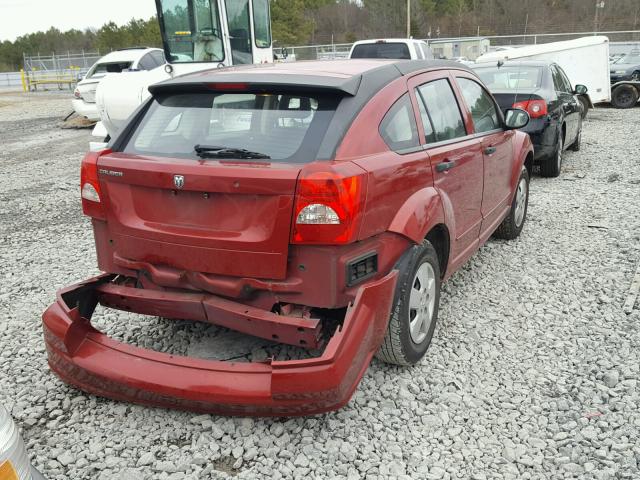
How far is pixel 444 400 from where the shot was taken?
322 centimetres

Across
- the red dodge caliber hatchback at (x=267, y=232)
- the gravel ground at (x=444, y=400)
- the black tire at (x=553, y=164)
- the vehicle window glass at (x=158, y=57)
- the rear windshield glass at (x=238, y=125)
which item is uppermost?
the vehicle window glass at (x=158, y=57)

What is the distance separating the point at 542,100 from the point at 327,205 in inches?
248

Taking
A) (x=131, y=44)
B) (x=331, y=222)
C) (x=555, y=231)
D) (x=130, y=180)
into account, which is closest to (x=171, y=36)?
(x=555, y=231)

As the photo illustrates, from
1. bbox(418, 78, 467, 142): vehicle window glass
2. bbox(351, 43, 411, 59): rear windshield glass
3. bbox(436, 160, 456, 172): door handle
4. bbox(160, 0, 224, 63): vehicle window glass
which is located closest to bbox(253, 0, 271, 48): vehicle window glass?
bbox(160, 0, 224, 63): vehicle window glass

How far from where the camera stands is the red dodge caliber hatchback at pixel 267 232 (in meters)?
2.75

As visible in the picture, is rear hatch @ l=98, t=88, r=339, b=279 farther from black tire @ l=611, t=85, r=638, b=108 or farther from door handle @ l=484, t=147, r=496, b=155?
black tire @ l=611, t=85, r=638, b=108

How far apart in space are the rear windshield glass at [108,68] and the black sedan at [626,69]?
15.3 m

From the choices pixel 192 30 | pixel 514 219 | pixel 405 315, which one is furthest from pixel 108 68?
pixel 405 315

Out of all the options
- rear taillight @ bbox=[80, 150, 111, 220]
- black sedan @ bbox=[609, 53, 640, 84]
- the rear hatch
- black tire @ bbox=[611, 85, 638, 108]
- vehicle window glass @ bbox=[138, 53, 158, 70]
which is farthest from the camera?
black sedan @ bbox=[609, 53, 640, 84]

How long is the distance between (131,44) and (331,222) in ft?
210

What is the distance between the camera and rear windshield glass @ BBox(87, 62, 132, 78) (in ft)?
52.3

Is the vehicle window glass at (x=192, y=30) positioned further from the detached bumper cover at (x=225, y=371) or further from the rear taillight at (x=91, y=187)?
the detached bumper cover at (x=225, y=371)

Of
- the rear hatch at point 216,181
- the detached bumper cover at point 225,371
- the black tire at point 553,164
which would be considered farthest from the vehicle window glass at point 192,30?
the detached bumper cover at point 225,371

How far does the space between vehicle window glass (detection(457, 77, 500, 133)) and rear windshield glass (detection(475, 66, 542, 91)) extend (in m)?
3.93
